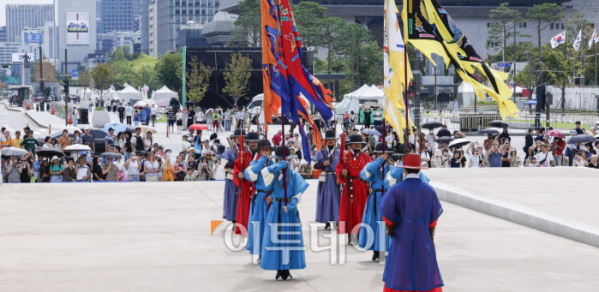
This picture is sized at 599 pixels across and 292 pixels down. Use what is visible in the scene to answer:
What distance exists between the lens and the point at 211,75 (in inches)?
2114

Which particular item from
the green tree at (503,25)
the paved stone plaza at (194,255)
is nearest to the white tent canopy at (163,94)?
the green tree at (503,25)

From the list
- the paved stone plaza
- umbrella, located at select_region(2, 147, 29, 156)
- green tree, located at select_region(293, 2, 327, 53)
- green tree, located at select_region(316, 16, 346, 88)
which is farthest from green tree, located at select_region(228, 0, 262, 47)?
the paved stone plaza

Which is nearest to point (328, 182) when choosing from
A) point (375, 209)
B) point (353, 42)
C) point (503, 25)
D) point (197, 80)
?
point (375, 209)

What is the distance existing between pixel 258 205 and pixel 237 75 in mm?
42990

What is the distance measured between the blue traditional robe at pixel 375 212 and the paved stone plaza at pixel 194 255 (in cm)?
36

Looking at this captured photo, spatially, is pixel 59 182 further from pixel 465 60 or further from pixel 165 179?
pixel 465 60

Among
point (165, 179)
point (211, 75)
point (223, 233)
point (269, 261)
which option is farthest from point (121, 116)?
point (269, 261)

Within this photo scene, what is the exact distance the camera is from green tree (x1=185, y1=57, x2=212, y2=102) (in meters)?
51.5

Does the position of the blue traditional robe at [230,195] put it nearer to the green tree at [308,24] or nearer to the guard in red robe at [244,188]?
the guard in red robe at [244,188]

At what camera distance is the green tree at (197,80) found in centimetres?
5150

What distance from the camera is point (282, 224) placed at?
8.77 m

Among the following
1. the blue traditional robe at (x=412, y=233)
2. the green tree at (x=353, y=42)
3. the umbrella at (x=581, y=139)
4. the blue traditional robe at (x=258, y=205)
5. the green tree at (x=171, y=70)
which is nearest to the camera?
the blue traditional robe at (x=412, y=233)

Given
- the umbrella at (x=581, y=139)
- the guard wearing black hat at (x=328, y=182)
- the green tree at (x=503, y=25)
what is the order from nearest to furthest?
the guard wearing black hat at (x=328, y=182) → the umbrella at (x=581, y=139) → the green tree at (x=503, y=25)

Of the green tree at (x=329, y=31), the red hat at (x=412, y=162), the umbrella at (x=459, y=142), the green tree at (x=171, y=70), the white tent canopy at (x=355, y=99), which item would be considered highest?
the green tree at (x=329, y=31)
